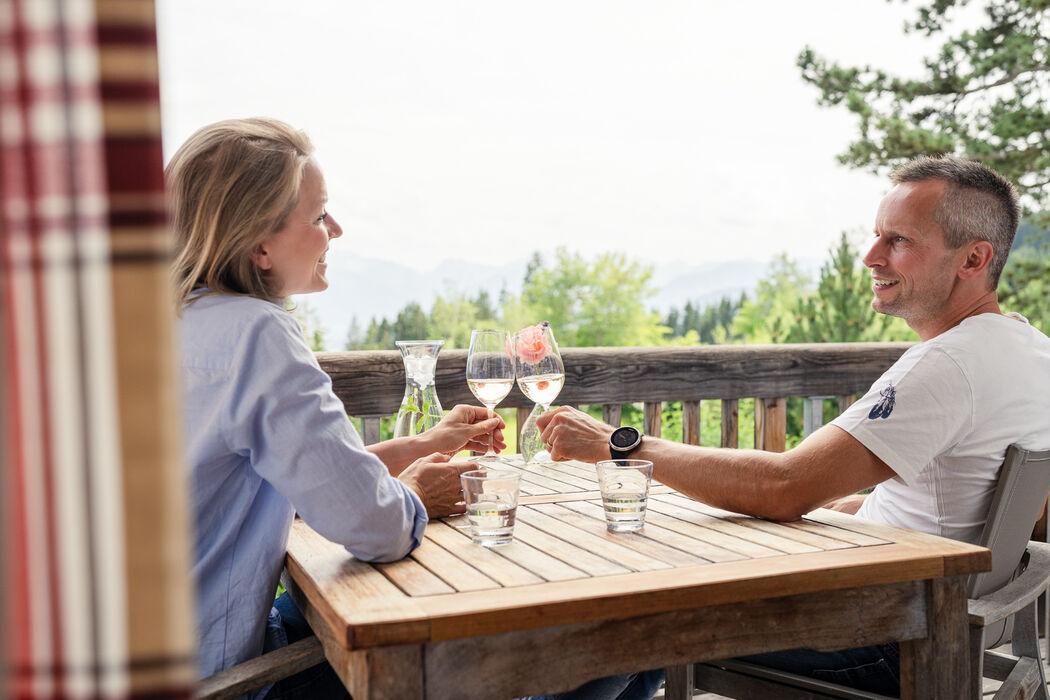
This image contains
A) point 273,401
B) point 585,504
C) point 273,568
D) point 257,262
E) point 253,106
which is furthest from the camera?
point 253,106

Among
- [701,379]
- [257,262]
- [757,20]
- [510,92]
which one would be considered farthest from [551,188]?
[257,262]

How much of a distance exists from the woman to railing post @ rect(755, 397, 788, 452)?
172cm

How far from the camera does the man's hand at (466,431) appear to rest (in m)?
1.91

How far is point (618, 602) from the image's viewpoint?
1.20m

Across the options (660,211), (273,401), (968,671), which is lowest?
(968,671)

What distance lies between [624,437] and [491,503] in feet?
1.65

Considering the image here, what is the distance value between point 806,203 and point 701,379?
788 inches

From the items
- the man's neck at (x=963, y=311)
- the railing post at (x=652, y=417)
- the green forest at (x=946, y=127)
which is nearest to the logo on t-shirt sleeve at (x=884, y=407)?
the man's neck at (x=963, y=311)

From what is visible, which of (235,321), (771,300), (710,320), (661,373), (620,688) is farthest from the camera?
(771,300)

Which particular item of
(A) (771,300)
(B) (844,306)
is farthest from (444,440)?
(A) (771,300)

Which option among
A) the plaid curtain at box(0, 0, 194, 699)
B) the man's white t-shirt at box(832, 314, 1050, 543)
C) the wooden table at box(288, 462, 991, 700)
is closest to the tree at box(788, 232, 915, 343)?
the man's white t-shirt at box(832, 314, 1050, 543)

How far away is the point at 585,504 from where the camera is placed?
6.04ft

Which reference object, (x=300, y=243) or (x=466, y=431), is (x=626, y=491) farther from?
(x=300, y=243)

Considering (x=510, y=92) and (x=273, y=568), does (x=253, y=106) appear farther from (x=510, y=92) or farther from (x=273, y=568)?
(x=273, y=568)
